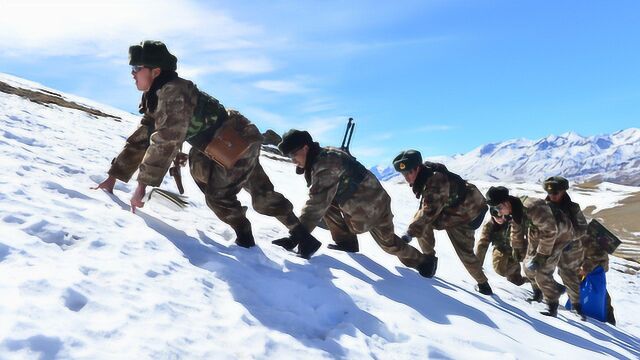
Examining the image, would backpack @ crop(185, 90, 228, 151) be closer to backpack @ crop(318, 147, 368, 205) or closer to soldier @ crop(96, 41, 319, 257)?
soldier @ crop(96, 41, 319, 257)

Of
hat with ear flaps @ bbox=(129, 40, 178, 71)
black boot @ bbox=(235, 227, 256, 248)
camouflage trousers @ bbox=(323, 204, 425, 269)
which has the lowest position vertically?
black boot @ bbox=(235, 227, 256, 248)

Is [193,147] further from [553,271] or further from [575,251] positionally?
[575,251]

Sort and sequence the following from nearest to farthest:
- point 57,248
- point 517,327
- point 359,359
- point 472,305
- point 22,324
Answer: point 22,324 < point 359,359 < point 57,248 < point 517,327 < point 472,305

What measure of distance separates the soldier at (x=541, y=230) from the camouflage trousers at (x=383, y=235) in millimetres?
1730

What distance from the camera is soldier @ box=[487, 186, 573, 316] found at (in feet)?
25.1

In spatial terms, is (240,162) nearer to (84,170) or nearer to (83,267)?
(83,267)

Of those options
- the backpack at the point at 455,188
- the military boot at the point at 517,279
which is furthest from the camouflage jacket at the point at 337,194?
the military boot at the point at 517,279

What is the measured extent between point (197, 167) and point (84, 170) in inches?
102

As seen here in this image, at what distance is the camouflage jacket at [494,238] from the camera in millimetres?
9664

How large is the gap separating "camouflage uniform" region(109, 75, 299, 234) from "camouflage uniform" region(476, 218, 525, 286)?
202 inches

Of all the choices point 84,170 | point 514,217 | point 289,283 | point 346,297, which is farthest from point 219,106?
point 514,217

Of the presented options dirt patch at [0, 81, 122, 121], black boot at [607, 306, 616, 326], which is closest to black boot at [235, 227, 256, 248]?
black boot at [607, 306, 616, 326]

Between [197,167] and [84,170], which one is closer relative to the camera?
[197,167]

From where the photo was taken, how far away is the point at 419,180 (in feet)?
23.7
